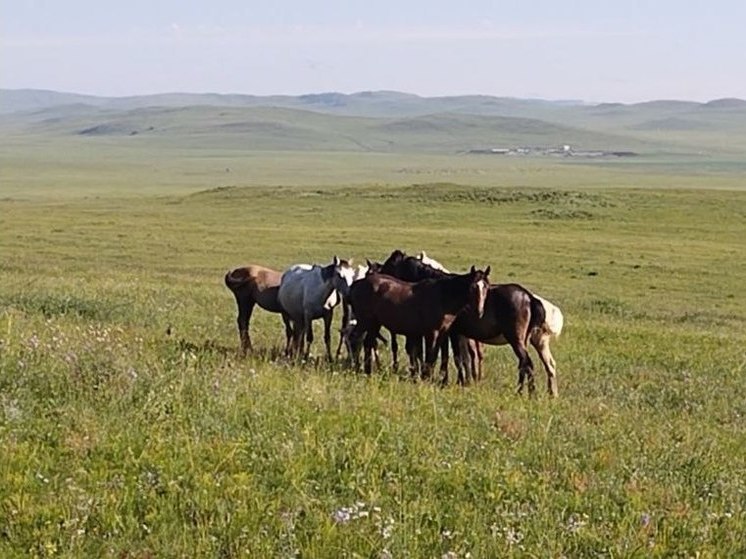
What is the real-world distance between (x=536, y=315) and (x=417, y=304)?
155 cm

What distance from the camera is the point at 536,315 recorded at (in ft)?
44.2

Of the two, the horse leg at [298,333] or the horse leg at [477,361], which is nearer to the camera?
the horse leg at [477,361]

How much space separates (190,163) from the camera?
582ft

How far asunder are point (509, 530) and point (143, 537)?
7.35ft

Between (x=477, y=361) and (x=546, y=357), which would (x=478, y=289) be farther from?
(x=477, y=361)

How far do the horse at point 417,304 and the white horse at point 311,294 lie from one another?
954 mm

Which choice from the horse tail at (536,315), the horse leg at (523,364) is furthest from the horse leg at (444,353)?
the horse tail at (536,315)

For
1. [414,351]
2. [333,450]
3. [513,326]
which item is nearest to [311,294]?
[414,351]

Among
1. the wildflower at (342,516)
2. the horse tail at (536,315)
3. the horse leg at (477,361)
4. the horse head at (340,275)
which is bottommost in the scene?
the horse leg at (477,361)

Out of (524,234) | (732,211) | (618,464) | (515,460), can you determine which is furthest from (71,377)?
(732,211)

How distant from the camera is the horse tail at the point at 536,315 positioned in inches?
528

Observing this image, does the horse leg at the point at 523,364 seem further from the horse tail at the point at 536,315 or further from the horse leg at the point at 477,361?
the horse leg at the point at 477,361

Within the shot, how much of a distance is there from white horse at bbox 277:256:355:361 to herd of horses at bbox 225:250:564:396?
0.5 inches

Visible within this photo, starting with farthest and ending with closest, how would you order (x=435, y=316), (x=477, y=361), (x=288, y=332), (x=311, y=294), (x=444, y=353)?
(x=288, y=332) < (x=311, y=294) < (x=477, y=361) < (x=444, y=353) < (x=435, y=316)
